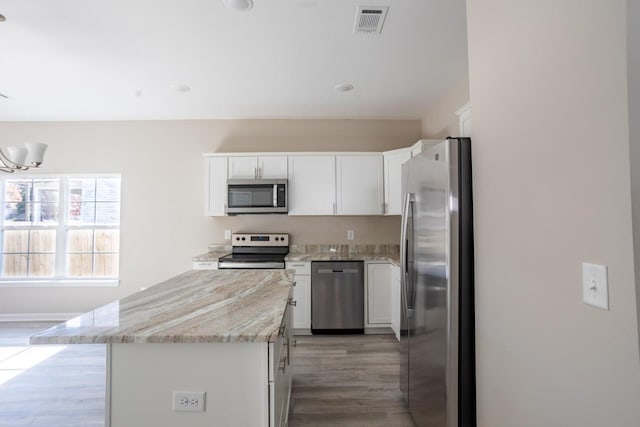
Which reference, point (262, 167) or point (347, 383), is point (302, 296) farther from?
point (262, 167)

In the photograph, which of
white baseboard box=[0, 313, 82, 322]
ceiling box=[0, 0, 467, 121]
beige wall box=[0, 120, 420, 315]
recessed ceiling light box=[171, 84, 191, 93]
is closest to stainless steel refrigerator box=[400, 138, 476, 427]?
ceiling box=[0, 0, 467, 121]

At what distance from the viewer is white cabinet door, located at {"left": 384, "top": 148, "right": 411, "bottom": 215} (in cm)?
362

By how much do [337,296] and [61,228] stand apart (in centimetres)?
396

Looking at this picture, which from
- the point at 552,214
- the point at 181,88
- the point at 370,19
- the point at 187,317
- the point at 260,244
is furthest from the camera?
the point at 260,244

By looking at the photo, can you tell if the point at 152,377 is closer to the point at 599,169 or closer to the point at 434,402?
the point at 434,402

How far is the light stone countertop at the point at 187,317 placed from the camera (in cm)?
106

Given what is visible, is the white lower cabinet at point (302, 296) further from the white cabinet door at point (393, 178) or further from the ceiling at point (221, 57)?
the ceiling at point (221, 57)

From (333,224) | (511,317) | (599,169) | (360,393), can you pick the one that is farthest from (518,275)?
(333,224)

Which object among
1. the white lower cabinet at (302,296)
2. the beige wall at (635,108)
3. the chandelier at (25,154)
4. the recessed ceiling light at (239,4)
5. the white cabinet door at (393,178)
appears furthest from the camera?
the white cabinet door at (393,178)

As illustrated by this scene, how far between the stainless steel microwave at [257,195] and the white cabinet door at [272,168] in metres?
0.13

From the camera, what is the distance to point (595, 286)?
80 cm

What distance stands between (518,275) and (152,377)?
1.45 metres

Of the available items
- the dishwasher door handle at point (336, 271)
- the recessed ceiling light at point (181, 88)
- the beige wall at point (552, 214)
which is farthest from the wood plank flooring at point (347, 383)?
the recessed ceiling light at point (181, 88)

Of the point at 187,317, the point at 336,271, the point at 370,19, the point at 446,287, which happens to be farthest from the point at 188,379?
the point at 336,271
